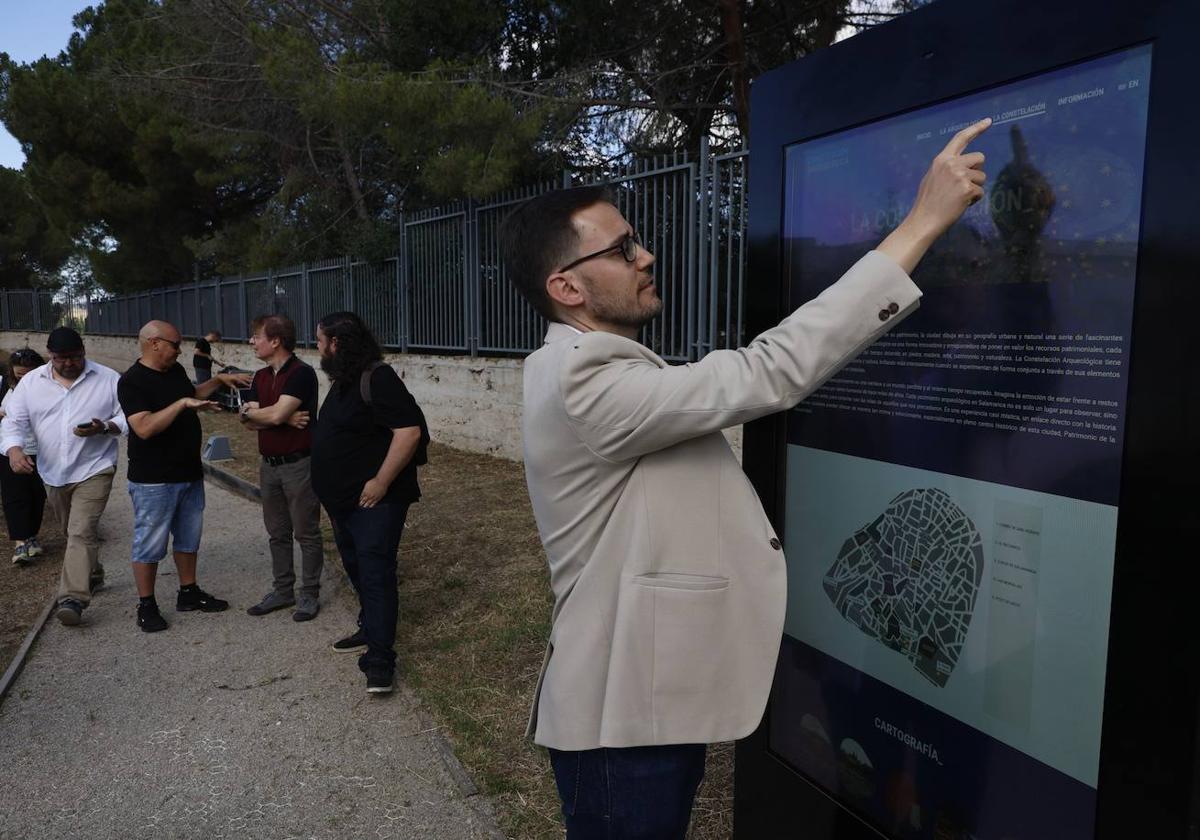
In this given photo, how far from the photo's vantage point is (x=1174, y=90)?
1.33 meters

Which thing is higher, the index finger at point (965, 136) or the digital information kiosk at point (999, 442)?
the index finger at point (965, 136)

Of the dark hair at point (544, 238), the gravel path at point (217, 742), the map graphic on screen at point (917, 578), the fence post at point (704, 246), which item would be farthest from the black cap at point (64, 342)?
the map graphic on screen at point (917, 578)

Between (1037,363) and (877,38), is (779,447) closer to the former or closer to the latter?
(1037,363)

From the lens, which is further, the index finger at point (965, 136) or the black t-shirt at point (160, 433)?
the black t-shirt at point (160, 433)

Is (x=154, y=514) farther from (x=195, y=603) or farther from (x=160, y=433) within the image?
(x=195, y=603)

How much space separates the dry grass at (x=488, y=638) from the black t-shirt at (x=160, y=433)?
5.27 ft

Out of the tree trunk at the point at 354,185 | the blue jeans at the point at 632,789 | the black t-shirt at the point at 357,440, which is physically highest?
the tree trunk at the point at 354,185

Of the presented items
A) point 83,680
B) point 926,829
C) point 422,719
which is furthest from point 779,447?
point 83,680

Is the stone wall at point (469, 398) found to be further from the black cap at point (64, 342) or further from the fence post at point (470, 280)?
the black cap at point (64, 342)

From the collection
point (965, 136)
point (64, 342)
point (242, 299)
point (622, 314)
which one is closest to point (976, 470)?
point (965, 136)

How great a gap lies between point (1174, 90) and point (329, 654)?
4.55 m

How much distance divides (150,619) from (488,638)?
83.8 inches

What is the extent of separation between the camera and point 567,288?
1688mm

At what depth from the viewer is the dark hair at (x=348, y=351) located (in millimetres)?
4359
